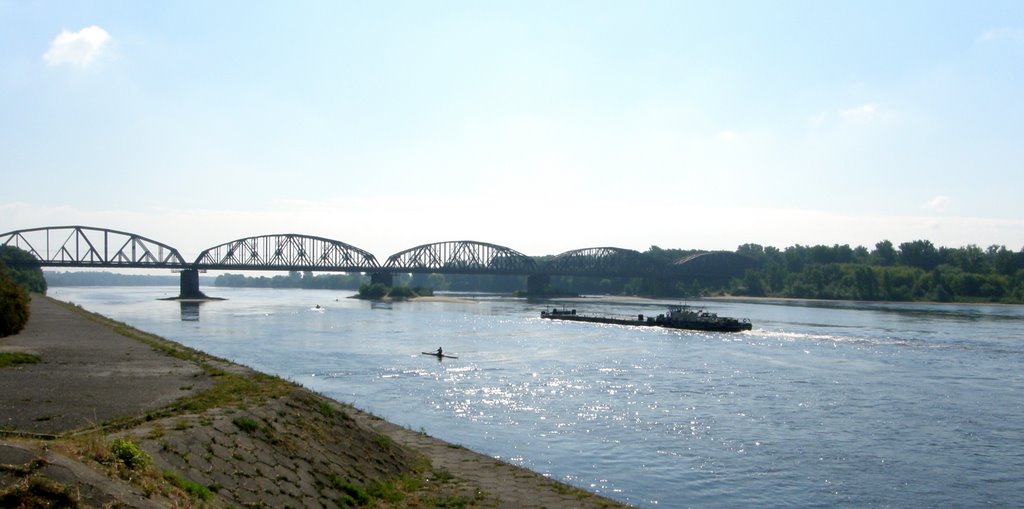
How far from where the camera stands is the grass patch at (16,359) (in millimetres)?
29714

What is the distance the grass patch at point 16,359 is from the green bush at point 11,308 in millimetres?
12636

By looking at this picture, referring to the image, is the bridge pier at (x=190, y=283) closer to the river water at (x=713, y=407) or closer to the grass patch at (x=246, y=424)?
the river water at (x=713, y=407)

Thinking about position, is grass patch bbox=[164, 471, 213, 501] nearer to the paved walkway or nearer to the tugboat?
the paved walkway

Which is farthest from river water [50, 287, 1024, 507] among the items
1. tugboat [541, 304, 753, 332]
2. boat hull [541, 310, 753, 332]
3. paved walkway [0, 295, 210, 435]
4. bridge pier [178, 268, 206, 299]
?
bridge pier [178, 268, 206, 299]

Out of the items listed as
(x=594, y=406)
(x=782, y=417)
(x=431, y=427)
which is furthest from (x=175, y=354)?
(x=782, y=417)

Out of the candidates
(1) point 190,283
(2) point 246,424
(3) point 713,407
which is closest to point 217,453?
(2) point 246,424

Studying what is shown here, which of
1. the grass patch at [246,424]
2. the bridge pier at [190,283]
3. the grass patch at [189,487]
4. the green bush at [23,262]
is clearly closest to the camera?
the grass patch at [189,487]

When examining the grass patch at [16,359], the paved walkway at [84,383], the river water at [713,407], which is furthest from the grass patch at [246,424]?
the grass patch at [16,359]

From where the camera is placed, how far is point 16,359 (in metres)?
30.8

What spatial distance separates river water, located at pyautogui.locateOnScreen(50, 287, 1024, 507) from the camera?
23.8 m

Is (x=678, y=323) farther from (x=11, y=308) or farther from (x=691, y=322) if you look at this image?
(x=11, y=308)

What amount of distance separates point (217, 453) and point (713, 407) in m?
26.9

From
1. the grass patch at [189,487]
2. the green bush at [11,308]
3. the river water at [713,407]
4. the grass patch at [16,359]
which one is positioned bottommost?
the river water at [713,407]

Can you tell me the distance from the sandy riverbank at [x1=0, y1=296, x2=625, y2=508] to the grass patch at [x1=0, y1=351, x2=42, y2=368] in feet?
3.56
